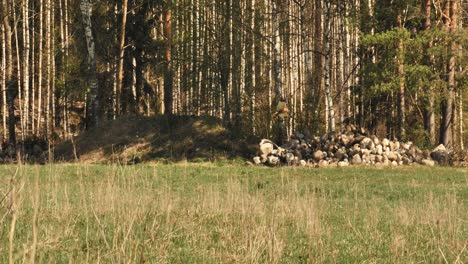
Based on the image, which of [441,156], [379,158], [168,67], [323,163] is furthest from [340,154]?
[168,67]

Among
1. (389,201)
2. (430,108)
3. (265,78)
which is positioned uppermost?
(265,78)

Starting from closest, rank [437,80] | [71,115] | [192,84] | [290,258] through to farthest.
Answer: [290,258] → [437,80] → [192,84] → [71,115]

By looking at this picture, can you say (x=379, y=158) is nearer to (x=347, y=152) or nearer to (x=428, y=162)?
(x=347, y=152)

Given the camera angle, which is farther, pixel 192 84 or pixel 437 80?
pixel 192 84

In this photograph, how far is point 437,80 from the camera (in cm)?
2427

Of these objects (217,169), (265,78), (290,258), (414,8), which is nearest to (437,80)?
(414,8)

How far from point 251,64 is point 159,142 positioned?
9808mm

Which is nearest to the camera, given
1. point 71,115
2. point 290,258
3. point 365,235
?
point 290,258

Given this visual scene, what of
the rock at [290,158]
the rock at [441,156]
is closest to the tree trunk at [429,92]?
the rock at [441,156]

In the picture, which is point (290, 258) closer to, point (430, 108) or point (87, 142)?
point (430, 108)

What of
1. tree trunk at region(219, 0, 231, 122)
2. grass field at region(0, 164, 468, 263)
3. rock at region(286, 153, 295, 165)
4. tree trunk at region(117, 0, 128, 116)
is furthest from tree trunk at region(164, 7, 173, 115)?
grass field at region(0, 164, 468, 263)

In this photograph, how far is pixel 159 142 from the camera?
86.8 ft

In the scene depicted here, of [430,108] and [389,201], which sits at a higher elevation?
[430,108]

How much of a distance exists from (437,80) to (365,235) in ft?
58.5
